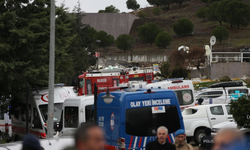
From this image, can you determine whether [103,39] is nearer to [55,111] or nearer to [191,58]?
[191,58]

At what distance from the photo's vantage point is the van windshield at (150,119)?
29.5ft

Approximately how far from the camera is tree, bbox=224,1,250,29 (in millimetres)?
105562

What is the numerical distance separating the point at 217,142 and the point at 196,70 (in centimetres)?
4470

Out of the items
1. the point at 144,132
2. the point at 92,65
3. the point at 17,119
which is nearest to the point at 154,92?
the point at 144,132

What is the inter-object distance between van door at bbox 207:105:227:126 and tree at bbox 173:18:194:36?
95.6 m

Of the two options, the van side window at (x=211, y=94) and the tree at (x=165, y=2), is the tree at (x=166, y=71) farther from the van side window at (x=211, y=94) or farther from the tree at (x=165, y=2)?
the tree at (x=165, y=2)

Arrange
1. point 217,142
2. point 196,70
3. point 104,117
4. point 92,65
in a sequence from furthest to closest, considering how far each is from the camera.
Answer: point 92,65, point 196,70, point 104,117, point 217,142

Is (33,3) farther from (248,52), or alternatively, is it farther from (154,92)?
(248,52)

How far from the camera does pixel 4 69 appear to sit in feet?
50.0

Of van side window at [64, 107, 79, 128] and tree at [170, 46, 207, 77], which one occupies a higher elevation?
tree at [170, 46, 207, 77]

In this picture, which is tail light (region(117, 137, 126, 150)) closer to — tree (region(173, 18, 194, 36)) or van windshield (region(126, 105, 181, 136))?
van windshield (region(126, 105, 181, 136))

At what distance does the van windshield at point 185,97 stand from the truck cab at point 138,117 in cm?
880

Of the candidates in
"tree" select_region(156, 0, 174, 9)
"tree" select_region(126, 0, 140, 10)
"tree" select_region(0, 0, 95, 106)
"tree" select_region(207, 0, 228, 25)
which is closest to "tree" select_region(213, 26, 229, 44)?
"tree" select_region(207, 0, 228, 25)

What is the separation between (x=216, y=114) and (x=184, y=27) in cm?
9649
